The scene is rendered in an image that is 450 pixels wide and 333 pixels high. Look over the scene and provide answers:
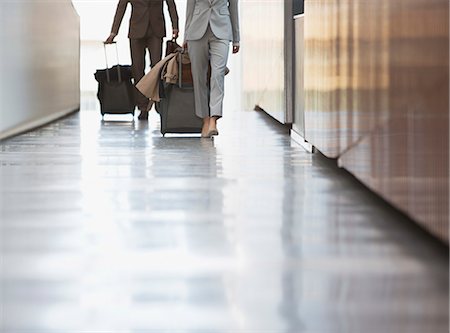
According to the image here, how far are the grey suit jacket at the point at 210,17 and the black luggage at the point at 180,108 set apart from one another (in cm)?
75

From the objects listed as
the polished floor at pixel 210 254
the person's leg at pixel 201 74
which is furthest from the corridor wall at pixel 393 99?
the person's leg at pixel 201 74

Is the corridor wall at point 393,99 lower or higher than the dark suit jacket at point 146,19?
lower

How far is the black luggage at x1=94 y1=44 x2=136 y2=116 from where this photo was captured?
14.5m

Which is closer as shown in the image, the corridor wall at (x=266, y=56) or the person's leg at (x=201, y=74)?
the person's leg at (x=201, y=74)

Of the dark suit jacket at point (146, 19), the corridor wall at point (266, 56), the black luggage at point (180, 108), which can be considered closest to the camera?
the black luggage at point (180, 108)

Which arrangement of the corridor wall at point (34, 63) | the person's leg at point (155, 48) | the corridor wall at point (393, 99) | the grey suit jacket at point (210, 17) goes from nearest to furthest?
the corridor wall at point (393, 99) → the grey suit jacket at point (210, 17) → the corridor wall at point (34, 63) → the person's leg at point (155, 48)

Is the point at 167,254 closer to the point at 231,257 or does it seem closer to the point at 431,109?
the point at 231,257

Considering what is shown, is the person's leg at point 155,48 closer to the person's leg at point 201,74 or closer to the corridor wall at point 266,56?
the corridor wall at point 266,56

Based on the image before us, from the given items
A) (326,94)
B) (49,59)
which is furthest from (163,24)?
(326,94)

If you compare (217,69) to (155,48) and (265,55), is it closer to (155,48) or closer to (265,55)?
(155,48)

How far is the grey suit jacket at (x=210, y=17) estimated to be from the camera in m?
9.83

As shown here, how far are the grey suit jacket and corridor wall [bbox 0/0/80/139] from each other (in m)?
1.70

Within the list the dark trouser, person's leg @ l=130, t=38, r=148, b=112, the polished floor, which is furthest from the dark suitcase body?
the polished floor

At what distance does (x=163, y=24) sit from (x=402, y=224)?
9.20 meters
